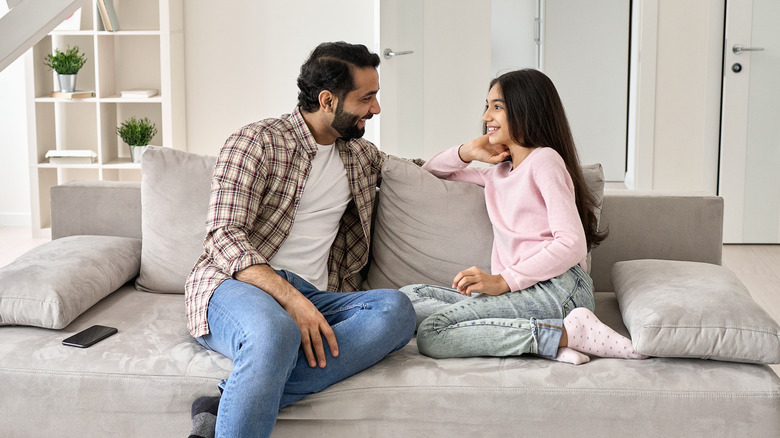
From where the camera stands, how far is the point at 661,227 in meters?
2.30

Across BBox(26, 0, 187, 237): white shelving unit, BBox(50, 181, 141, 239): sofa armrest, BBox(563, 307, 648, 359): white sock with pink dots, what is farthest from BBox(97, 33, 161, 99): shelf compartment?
BBox(563, 307, 648, 359): white sock with pink dots

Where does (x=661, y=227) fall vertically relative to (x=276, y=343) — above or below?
above

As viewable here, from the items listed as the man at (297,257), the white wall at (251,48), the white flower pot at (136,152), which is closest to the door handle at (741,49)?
the white wall at (251,48)

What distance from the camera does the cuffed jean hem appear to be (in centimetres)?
179

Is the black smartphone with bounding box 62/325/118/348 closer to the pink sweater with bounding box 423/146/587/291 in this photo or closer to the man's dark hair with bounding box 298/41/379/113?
the man's dark hair with bounding box 298/41/379/113

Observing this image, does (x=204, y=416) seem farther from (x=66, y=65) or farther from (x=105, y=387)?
(x=66, y=65)

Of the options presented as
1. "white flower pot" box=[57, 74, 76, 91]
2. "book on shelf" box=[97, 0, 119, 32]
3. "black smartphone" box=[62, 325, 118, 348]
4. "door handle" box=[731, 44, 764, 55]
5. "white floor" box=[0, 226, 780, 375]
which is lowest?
"white floor" box=[0, 226, 780, 375]

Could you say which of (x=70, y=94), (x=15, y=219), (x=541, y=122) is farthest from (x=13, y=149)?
(x=541, y=122)

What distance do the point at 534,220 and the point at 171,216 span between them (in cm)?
98

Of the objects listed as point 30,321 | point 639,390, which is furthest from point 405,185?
point 30,321

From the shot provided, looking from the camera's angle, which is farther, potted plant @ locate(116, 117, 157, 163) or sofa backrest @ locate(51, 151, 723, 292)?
potted plant @ locate(116, 117, 157, 163)

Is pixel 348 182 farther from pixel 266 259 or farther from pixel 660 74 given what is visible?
pixel 660 74

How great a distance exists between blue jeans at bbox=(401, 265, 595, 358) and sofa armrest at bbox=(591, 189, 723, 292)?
1.12ft

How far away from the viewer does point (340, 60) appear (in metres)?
2.11
